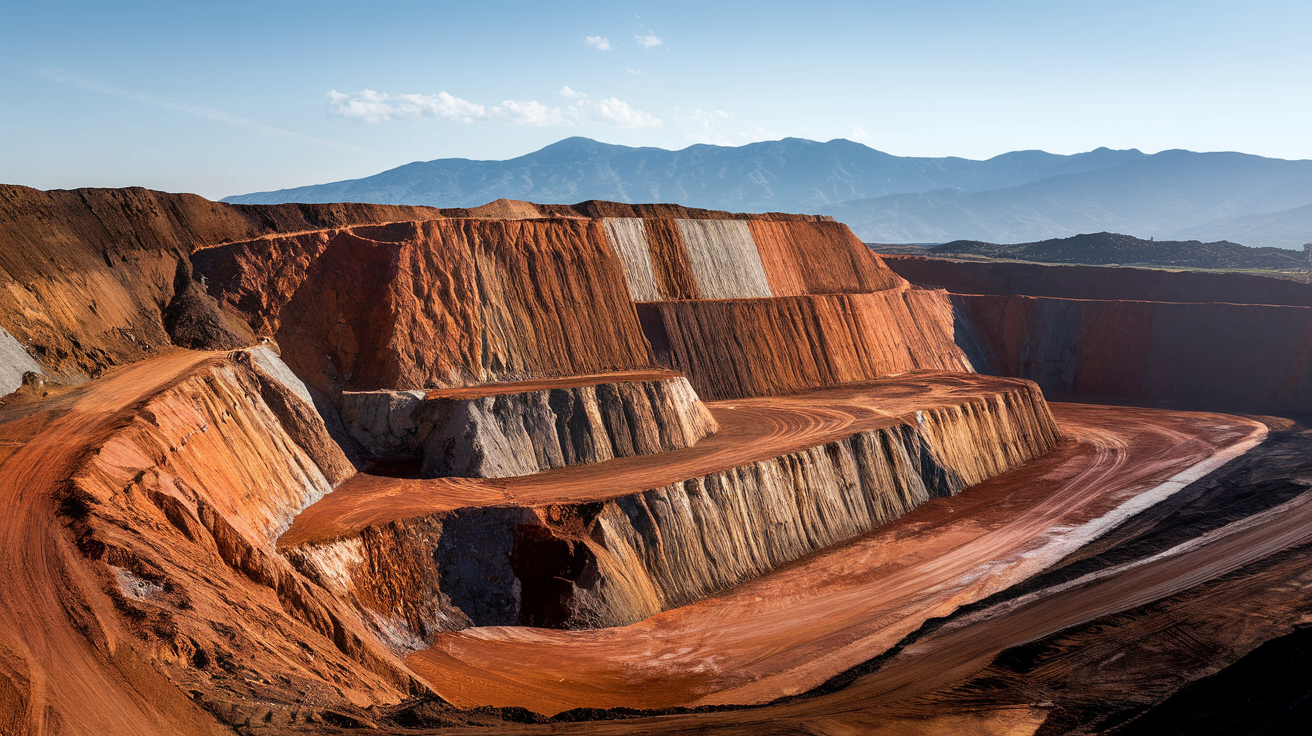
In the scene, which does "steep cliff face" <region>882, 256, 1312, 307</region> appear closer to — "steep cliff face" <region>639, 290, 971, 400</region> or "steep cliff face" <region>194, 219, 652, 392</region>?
"steep cliff face" <region>639, 290, 971, 400</region>

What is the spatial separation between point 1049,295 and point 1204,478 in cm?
3691

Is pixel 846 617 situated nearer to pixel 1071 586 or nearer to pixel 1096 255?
pixel 1071 586

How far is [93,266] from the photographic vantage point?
89.5ft

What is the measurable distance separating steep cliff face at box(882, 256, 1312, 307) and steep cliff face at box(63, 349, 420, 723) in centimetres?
5429

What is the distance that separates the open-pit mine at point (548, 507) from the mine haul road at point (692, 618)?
0.30 ft

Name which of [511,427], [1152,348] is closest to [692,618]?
[511,427]

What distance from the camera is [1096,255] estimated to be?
99.9 metres

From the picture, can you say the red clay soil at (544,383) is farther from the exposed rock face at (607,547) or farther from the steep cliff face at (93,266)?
the steep cliff face at (93,266)

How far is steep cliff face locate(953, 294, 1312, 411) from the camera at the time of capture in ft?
177

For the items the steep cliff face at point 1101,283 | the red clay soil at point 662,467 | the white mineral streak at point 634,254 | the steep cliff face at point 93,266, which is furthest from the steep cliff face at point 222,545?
the steep cliff face at point 1101,283

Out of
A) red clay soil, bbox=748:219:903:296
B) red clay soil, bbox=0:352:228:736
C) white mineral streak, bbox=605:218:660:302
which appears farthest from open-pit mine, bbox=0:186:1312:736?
red clay soil, bbox=748:219:903:296

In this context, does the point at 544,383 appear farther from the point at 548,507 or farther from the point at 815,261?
the point at 815,261

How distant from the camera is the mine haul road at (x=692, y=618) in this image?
1098 cm

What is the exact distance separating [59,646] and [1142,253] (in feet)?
355
